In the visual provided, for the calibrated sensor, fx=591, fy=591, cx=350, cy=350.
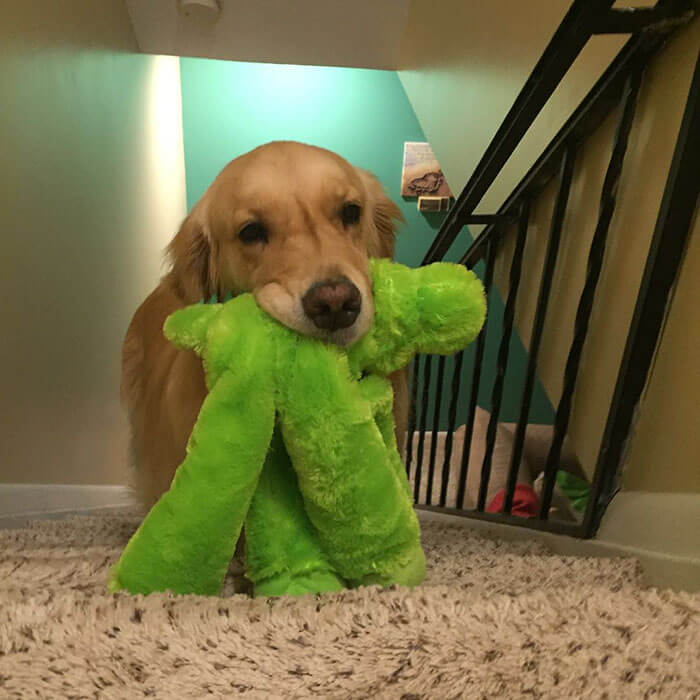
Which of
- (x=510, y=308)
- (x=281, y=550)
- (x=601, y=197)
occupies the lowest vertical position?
(x=281, y=550)

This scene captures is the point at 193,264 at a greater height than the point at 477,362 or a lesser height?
greater

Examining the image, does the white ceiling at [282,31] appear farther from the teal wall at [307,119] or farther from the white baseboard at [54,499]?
the white baseboard at [54,499]

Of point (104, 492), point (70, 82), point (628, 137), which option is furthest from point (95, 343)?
point (628, 137)

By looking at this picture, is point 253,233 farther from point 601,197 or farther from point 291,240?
point 601,197

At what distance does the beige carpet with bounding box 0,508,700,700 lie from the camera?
0.52 meters

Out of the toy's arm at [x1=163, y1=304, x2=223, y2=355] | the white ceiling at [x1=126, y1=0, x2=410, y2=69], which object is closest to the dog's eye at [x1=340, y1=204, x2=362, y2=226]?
the toy's arm at [x1=163, y1=304, x2=223, y2=355]

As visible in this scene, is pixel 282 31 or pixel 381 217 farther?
pixel 282 31

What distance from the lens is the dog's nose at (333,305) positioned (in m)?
0.83

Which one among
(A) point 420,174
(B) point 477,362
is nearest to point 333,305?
(B) point 477,362

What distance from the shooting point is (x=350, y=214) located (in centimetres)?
120

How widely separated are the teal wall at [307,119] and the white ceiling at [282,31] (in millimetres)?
1105

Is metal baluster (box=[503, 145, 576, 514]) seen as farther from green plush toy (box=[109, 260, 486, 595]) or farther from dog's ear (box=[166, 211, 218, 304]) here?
dog's ear (box=[166, 211, 218, 304])

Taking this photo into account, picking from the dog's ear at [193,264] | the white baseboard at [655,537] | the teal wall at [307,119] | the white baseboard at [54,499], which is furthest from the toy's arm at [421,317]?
the teal wall at [307,119]

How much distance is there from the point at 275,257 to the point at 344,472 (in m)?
0.45
